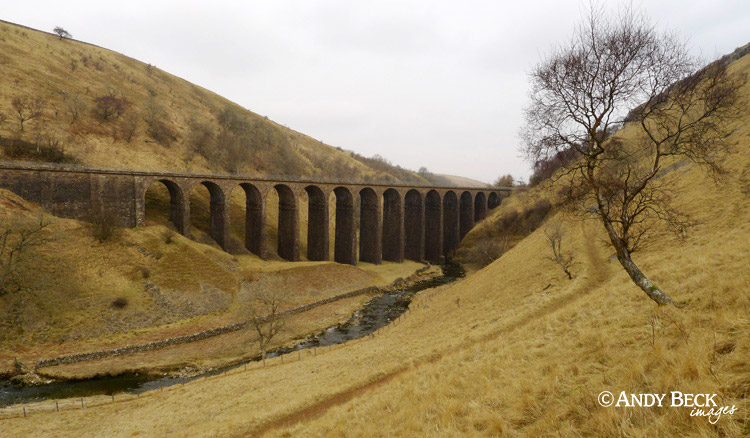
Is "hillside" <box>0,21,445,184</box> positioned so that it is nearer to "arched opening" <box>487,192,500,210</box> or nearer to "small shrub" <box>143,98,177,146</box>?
"small shrub" <box>143,98,177,146</box>

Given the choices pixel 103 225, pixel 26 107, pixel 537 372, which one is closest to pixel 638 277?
pixel 537 372

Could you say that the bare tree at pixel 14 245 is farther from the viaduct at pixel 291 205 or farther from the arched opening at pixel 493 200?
the arched opening at pixel 493 200

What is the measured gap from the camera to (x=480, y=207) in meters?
85.3

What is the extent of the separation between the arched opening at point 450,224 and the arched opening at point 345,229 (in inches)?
1088

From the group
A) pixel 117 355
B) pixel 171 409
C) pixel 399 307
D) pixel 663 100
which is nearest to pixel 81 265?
pixel 117 355

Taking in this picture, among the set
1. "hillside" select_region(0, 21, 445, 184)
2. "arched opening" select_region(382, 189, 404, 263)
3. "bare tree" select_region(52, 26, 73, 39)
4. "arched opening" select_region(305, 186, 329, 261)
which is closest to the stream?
"arched opening" select_region(305, 186, 329, 261)

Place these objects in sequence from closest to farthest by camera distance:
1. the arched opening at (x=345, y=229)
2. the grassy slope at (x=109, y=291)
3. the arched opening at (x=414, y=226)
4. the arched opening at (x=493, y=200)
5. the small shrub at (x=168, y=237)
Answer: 1. the grassy slope at (x=109, y=291)
2. the small shrub at (x=168, y=237)
3. the arched opening at (x=345, y=229)
4. the arched opening at (x=414, y=226)
5. the arched opening at (x=493, y=200)

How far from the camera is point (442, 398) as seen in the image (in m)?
8.36

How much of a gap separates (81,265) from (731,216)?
46.3 metres

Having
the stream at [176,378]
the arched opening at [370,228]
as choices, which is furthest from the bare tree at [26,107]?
the arched opening at [370,228]

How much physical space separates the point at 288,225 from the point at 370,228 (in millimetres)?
→ 15151

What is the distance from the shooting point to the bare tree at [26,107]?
4466 centimetres

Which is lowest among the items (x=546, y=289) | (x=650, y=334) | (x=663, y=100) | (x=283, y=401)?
(x=283, y=401)

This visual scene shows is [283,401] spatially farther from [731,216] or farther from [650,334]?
[731,216]
